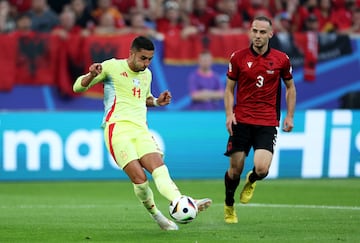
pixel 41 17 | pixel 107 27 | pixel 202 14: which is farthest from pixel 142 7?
pixel 41 17

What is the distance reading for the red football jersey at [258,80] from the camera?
476 inches

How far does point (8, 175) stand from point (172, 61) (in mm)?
5949

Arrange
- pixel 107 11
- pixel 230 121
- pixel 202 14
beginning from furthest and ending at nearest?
pixel 202 14
pixel 107 11
pixel 230 121

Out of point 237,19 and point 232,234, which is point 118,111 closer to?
point 232,234

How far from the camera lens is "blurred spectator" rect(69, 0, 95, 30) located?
74.0ft

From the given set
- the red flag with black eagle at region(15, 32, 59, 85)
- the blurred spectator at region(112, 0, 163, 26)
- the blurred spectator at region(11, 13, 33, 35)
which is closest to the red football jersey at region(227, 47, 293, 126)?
the red flag with black eagle at region(15, 32, 59, 85)

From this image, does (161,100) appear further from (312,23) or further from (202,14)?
(312,23)

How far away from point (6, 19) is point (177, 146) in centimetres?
559

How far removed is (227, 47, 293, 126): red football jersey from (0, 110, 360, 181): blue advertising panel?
616cm

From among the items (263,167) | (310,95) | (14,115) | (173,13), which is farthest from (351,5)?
(263,167)

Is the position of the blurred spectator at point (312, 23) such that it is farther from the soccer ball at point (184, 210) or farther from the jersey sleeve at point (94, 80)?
the soccer ball at point (184, 210)

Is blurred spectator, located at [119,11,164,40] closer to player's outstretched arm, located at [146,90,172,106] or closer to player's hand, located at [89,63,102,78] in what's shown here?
player's outstretched arm, located at [146,90,172,106]

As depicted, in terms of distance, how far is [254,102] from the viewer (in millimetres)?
12141

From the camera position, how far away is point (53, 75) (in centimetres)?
2177
